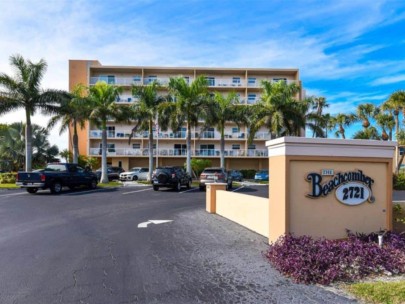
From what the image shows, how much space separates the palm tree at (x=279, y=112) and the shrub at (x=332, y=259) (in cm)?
2593

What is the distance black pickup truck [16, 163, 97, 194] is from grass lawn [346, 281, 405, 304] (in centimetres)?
1945

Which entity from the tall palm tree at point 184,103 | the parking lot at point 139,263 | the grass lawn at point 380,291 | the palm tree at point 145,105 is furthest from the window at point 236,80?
the grass lawn at point 380,291

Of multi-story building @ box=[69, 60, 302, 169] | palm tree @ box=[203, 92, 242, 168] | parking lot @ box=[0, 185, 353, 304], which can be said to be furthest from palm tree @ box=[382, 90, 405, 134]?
parking lot @ box=[0, 185, 353, 304]

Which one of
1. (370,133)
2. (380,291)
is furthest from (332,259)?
(370,133)

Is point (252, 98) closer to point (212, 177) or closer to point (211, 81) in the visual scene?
point (211, 81)

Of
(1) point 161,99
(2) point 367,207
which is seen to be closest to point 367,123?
(1) point 161,99

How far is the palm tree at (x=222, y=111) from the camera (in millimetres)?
32062

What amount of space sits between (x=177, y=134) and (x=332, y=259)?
4497cm

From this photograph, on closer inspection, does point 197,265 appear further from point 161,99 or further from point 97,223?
point 161,99

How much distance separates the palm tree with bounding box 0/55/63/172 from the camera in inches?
1037

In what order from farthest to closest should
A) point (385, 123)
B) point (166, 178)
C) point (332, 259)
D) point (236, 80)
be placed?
point (236, 80) → point (385, 123) → point (166, 178) → point (332, 259)

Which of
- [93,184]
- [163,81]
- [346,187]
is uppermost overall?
[163,81]

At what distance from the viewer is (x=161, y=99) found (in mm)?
32781

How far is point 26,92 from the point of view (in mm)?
26688
